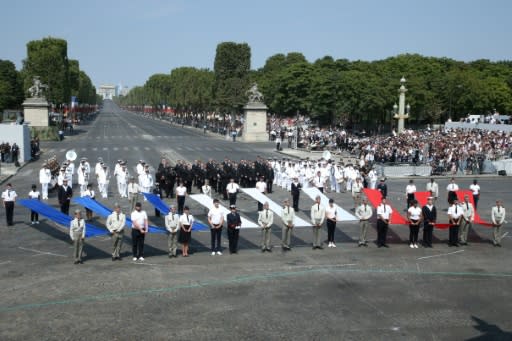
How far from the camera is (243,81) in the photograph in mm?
92500

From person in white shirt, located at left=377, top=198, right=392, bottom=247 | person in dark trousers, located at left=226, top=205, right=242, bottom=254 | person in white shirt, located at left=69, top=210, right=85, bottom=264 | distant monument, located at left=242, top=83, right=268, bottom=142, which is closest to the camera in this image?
person in white shirt, located at left=69, top=210, right=85, bottom=264

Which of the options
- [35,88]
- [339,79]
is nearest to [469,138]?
[339,79]

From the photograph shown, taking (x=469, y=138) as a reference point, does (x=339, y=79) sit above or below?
above

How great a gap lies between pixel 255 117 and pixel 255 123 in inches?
30.4

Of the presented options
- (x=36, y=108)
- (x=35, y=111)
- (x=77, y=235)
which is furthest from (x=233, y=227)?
(x=35, y=111)

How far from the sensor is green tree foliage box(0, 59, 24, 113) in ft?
376

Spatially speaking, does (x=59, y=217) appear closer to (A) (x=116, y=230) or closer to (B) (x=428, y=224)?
(A) (x=116, y=230)

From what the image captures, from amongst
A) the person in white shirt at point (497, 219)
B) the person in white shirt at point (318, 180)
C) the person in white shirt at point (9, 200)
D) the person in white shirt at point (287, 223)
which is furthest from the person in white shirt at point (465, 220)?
the person in white shirt at point (9, 200)

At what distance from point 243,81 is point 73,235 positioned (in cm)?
7829

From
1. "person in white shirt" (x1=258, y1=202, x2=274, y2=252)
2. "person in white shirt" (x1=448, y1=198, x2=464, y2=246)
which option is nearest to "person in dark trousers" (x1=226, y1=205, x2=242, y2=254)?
"person in white shirt" (x1=258, y1=202, x2=274, y2=252)

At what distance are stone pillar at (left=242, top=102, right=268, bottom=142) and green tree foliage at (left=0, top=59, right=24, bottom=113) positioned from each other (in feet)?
201

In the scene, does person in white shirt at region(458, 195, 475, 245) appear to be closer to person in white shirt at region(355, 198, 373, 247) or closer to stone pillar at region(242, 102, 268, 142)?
person in white shirt at region(355, 198, 373, 247)

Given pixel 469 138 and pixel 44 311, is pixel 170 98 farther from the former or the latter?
pixel 44 311

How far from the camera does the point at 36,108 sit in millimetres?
65438
